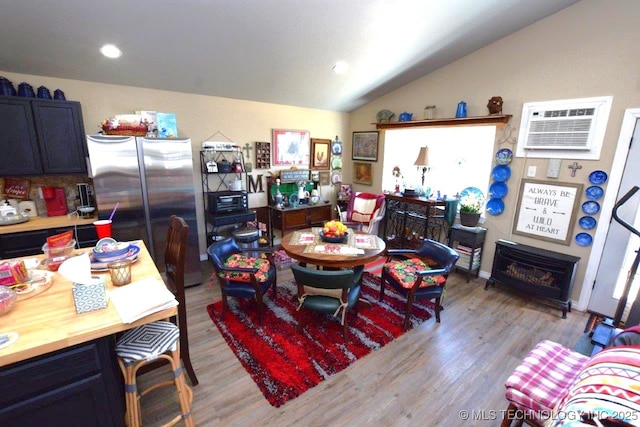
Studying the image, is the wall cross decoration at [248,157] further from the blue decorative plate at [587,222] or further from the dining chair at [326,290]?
the blue decorative plate at [587,222]

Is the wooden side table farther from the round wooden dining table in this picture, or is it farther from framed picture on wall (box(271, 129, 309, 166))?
framed picture on wall (box(271, 129, 309, 166))

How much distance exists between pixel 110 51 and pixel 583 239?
5.18 metres

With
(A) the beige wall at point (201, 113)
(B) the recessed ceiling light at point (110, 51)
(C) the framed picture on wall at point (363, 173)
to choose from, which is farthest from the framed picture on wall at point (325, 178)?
(B) the recessed ceiling light at point (110, 51)

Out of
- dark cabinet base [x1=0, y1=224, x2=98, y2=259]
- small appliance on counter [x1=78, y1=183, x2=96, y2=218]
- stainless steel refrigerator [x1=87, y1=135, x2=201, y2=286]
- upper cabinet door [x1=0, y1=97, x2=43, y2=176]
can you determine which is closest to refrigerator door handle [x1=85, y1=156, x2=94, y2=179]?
stainless steel refrigerator [x1=87, y1=135, x2=201, y2=286]

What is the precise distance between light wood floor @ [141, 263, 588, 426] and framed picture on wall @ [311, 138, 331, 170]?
3.17m

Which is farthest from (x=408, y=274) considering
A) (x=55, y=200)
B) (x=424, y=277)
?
(x=55, y=200)

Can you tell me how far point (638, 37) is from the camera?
99.8 inches

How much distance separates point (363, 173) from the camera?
5.40 metres

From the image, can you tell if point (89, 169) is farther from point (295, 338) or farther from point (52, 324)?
point (295, 338)

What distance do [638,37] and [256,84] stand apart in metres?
3.94

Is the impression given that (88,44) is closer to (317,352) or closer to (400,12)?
(400,12)

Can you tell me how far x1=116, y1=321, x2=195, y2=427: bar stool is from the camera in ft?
4.73

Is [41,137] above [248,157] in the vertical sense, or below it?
above

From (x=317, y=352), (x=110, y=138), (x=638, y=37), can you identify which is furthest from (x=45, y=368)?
(x=638, y=37)
